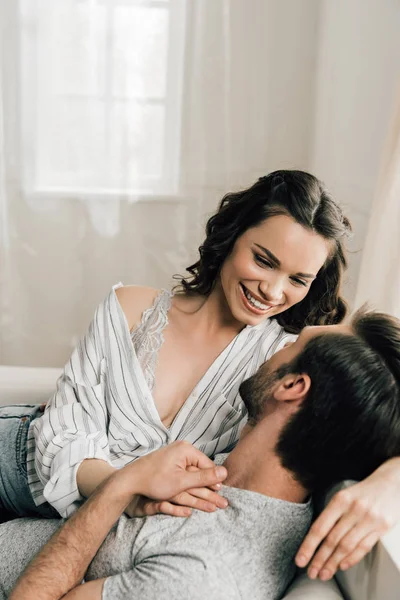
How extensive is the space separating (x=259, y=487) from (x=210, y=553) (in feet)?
0.44

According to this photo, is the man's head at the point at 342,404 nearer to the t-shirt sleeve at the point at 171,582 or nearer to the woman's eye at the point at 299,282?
the t-shirt sleeve at the point at 171,582

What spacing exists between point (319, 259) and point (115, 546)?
74 cm

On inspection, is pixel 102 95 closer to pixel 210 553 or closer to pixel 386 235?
pixel 386 235

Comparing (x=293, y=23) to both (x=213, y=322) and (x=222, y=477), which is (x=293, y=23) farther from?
(x=222, y=477)

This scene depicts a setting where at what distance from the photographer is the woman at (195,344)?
1.57 meters

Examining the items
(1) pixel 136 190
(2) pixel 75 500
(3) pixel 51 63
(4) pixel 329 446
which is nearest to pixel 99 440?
(2) pixel 75 500

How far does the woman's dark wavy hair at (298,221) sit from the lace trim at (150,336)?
0.37ft

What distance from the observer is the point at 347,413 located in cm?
112

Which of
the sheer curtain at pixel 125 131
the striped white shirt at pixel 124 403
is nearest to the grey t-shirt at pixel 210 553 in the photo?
the striped white shirt at pixel 124 403

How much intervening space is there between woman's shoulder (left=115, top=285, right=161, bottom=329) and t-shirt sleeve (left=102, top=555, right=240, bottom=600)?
75 centimetres

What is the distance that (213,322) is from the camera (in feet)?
5.84

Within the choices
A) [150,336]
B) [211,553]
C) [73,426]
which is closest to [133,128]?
[150,336]

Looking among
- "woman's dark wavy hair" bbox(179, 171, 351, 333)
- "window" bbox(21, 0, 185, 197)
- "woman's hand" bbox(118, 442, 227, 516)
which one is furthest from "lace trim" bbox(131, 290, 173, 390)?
"window" bbox(21, 0, 185, 197)

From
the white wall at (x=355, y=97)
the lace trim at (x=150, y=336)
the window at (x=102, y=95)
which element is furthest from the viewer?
the window at (x=102, y=95)
